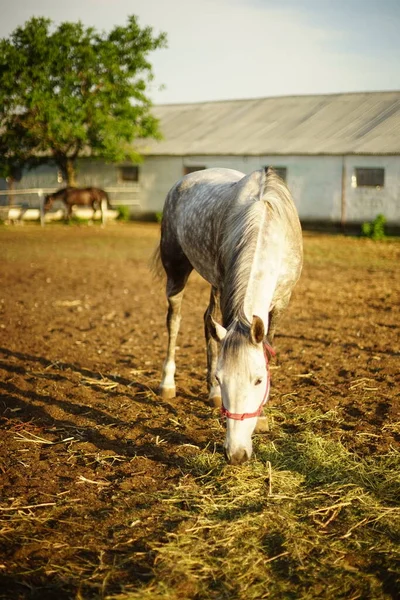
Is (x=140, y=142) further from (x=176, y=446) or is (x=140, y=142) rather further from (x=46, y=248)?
(x=176, y=446)

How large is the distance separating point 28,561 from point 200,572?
924mm

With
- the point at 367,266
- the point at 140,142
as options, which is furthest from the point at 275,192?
the point at 140,142

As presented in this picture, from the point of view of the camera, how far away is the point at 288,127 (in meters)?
26.8

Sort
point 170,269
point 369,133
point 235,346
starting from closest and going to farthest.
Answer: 1. point 235,346
2. point 170,269
3. point 369,133

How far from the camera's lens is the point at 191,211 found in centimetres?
562

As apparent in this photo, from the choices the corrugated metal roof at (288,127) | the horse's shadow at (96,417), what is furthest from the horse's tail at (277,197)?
the corrugated metal roof at (288,127)

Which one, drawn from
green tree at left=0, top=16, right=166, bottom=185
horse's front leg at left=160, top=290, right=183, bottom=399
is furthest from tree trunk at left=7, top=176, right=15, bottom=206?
horse's front leg at left=160, top=290, right=183, bottom=399

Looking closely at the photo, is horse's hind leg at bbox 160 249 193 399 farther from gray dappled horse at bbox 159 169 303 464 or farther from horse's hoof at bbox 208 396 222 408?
horse's hoof at bbox 208 396 222 408

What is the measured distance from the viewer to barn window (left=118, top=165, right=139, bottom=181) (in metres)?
29.8

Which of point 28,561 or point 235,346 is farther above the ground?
point 235,346

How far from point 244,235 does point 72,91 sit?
24.7m

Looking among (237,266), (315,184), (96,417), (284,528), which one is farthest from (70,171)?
(284,528)

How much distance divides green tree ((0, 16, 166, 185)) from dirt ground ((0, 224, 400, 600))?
15758mm

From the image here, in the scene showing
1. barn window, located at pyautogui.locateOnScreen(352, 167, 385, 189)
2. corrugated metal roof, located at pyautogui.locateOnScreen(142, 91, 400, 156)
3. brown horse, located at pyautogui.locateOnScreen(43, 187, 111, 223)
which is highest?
corrugated metal roof, located at pyautogui.locateOnScreen(142, 91, 400, 156)
